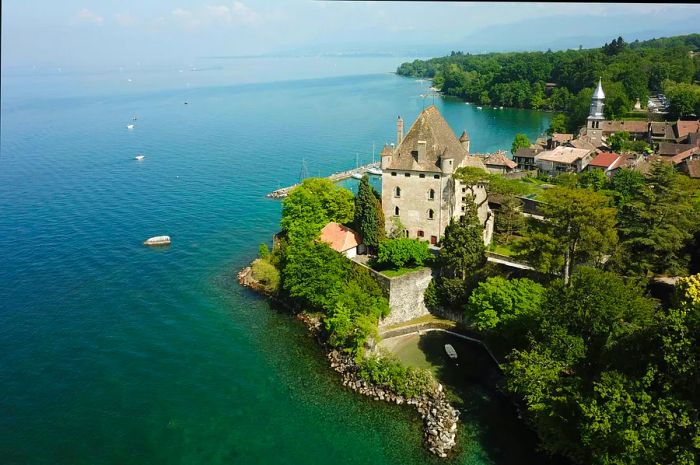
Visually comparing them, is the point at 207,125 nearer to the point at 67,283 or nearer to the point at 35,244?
the point at 35,244

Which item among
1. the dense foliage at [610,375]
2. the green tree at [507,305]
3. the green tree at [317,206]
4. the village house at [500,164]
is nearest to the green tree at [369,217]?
the green tree at [317,206]

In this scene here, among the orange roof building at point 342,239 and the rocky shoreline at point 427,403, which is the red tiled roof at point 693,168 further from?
the rocky shoreline at point 427,403

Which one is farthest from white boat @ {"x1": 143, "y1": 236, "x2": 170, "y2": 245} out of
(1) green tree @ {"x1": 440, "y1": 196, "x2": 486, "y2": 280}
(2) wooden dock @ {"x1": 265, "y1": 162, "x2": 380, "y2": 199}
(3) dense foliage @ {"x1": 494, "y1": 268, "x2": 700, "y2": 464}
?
(3) dense foliage @ {"x1": 494, "y1": 268, "x2": 700, "y2": 464}

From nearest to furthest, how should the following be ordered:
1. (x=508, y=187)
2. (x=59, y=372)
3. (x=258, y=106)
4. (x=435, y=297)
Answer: (x=59, y=372), (x=435, y=297), (x=508, y=187), (x=258, y=106)

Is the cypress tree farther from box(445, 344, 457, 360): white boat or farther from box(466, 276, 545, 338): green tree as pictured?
box(445, 344, 457, 360): white boat

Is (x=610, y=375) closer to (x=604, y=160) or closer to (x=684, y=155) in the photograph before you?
(x=604, y=160)

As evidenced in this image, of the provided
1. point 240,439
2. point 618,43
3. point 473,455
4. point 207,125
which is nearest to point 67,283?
point 240,439

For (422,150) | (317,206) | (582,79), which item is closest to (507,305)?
(422,150)
